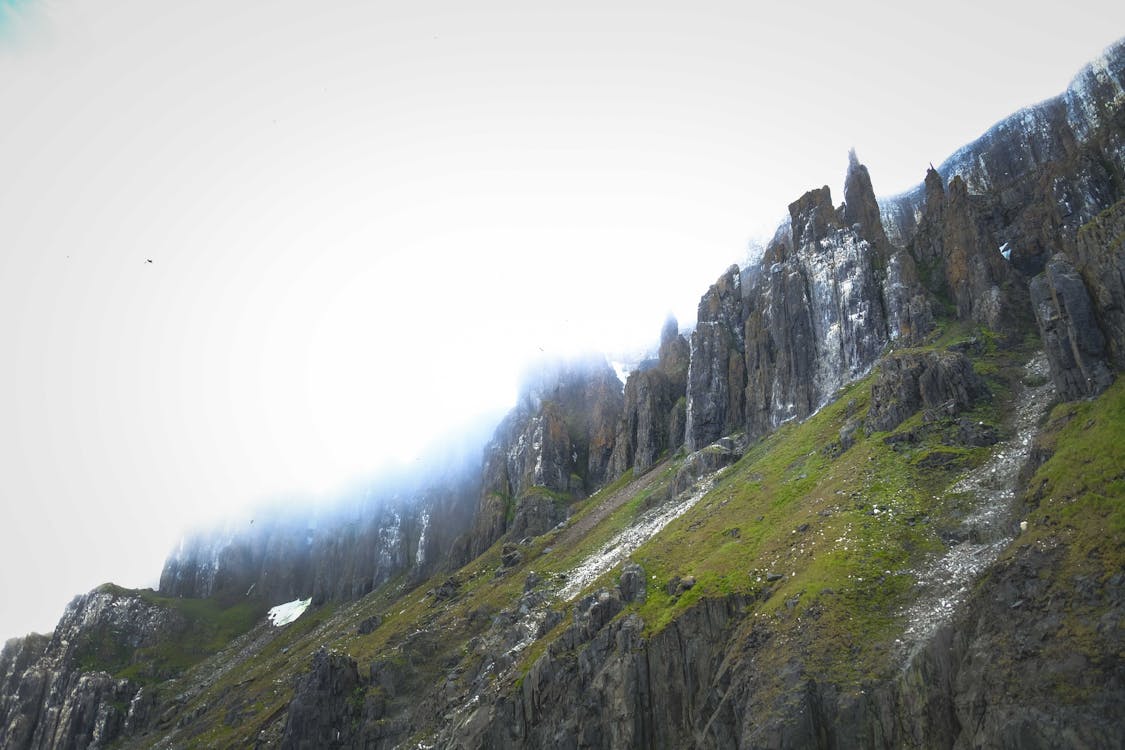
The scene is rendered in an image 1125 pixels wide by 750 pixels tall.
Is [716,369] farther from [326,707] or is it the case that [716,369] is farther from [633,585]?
[326,707]

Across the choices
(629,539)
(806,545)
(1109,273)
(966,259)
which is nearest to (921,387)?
(1109,273)

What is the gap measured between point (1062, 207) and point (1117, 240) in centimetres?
5694

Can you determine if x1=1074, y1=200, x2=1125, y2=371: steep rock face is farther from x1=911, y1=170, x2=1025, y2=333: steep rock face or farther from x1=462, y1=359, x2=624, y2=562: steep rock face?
x1=462, y1=359, x2=624, y2=562: steep rock face

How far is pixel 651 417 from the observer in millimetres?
168625

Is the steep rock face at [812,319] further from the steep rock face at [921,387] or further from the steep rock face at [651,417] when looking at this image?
the steep rock face at [921,387]

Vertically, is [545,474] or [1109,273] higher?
[1109,273]

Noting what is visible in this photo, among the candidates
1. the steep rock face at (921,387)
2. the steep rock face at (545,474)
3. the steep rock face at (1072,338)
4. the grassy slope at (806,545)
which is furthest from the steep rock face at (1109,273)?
the steep rock face at (545,474)

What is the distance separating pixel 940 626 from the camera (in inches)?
1672

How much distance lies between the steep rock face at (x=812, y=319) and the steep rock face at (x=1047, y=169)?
55.2 feet

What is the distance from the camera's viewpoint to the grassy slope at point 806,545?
46.3 metres

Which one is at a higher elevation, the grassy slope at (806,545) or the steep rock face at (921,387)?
the steep rock face at (921,387)

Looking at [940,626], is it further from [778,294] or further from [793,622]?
[778,294]

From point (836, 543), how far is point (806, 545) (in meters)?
3.78

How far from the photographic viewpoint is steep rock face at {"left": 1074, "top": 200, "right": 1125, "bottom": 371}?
5497 cm
